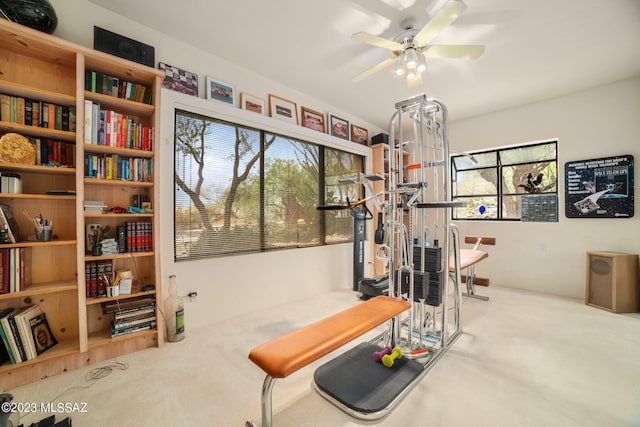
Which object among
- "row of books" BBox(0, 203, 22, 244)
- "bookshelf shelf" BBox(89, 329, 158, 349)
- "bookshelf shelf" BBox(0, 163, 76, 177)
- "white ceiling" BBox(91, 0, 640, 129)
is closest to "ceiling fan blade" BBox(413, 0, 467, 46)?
"white ceiling" BBox(91, 0, 640, 129)

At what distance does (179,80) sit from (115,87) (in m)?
0.61

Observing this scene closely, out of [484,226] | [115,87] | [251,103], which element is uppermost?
[251,103]

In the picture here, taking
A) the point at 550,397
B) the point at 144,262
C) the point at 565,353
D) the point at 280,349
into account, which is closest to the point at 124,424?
the point at 280,349

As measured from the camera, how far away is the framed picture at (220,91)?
2.72 meters

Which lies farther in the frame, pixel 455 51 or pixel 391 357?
pixel 455 51

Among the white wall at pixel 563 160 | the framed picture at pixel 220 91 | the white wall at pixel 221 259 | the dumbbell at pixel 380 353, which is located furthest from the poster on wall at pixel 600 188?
the framed picture at pixel 220 91

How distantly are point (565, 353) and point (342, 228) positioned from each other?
2.92 metres

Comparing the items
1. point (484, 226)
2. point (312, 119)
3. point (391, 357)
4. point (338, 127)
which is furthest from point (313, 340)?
point (484, 226)

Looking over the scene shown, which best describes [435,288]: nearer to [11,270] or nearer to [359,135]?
[11,270]

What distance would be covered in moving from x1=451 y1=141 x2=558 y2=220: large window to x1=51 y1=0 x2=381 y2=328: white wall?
8.72 feet

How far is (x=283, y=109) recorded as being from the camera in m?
3.37

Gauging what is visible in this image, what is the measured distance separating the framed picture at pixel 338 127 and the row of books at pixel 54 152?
10.1ft

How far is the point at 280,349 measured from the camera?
1.25 metres

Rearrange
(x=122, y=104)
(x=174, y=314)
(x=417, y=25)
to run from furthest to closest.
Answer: (x=174, y=314) < (x=417, y=25) < (x=122, y=104)
